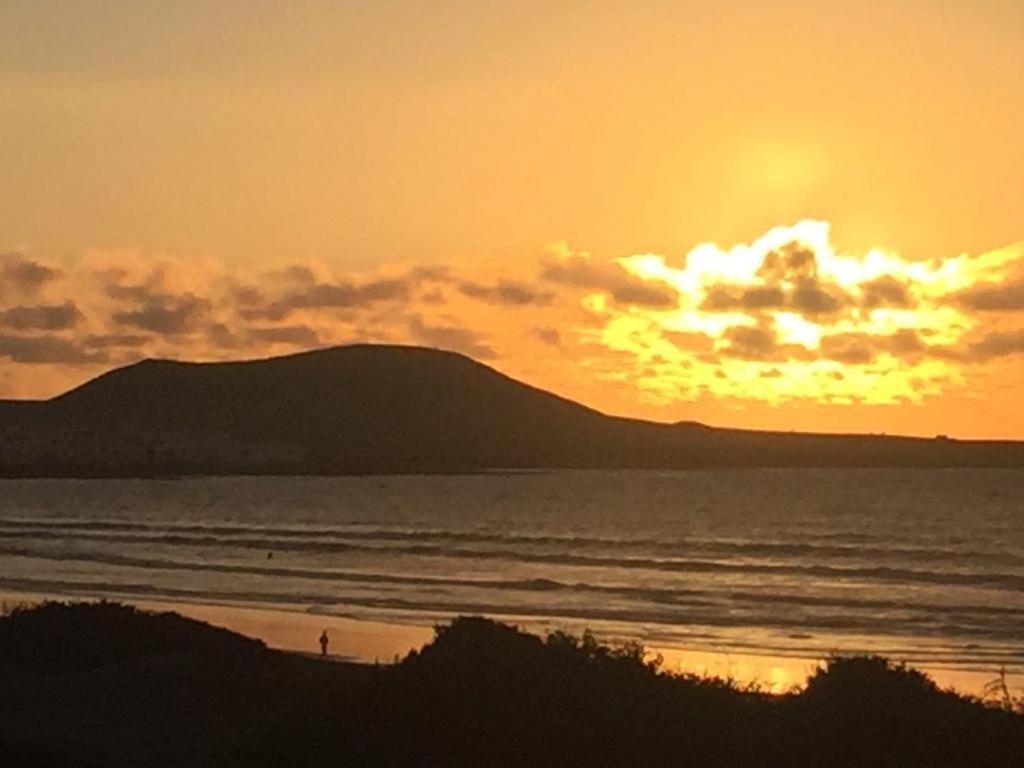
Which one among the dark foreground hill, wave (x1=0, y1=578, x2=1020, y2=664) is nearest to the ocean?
wave (x1=0, y1=578, x2=1020, y2=664)

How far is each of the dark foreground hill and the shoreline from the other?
680 centimetres

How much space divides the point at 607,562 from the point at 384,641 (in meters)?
31.8

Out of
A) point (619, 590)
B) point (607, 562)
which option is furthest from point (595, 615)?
point (607, 562)

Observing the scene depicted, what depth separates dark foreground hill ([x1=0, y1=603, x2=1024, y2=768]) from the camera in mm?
16375

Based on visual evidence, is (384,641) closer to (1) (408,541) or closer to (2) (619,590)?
(2) (619,590)

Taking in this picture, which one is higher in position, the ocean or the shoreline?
the ocean

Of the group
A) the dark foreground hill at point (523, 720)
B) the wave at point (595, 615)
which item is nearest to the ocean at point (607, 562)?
the wave at point (595, 615)

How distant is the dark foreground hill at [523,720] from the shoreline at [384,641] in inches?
268

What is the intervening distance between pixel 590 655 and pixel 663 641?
19.0 m

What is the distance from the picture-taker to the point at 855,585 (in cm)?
5594

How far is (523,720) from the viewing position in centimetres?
1720

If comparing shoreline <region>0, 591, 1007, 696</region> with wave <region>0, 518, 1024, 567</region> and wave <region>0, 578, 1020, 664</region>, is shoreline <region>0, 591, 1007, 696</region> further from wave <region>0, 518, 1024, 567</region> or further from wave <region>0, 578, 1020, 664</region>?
wave <region>0, 518, 1024, 567</region>

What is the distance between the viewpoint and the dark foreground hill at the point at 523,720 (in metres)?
16.4

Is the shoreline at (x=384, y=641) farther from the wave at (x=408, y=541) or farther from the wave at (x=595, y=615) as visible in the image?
the wave at (x=408, y=541)
